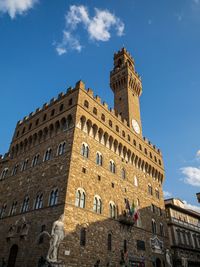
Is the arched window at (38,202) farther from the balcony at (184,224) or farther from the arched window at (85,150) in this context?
the balcony at (184,224)

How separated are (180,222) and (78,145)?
2331 cm

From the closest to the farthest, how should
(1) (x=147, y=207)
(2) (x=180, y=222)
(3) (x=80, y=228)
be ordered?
(3) (x=80, y=228) → (1) (x=147, y=207) → (2) (x=180, y=222)

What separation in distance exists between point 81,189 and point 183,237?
73.6 ft

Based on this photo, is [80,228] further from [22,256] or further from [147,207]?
[147,207]

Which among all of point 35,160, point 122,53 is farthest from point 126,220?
point 122,53

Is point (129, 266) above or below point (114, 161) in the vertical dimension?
below

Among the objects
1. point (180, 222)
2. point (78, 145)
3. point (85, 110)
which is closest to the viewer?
point (78, 145)

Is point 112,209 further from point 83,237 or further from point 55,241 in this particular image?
point 55,241

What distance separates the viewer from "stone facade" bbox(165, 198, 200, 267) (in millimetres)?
31359

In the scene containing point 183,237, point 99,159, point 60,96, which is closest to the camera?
point 99,159

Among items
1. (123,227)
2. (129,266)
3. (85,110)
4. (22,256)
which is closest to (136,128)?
(85,110)

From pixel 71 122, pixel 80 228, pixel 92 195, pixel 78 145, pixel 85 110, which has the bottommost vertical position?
pixel 80 228

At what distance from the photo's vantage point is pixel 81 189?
1953cm

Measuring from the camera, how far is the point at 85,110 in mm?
23062
